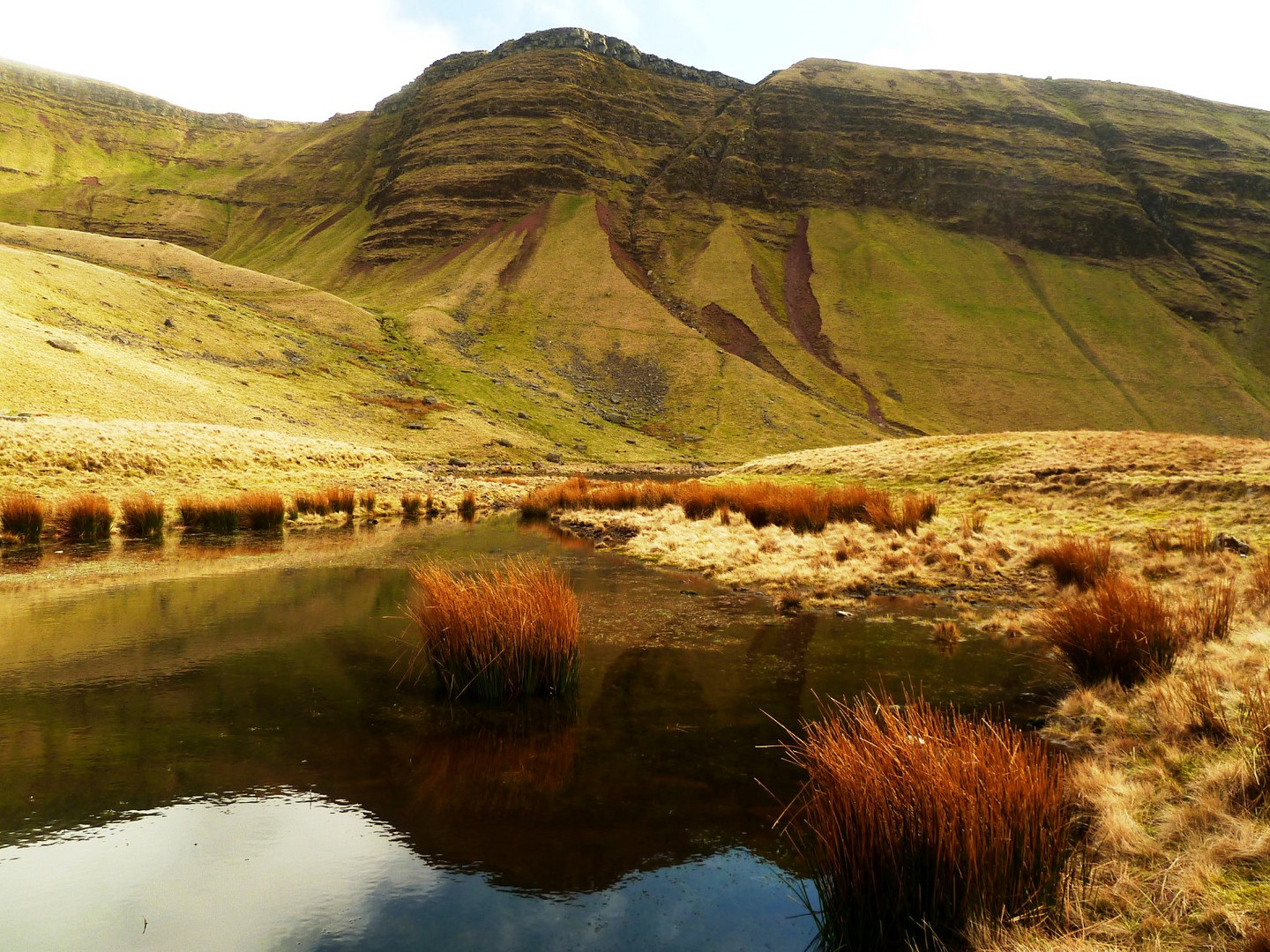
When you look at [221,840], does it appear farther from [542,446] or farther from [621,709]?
[542,446]

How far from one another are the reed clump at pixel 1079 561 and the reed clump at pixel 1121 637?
502cm

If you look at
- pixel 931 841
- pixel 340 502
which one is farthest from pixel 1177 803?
pixel 340 502

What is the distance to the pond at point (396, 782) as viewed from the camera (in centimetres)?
446

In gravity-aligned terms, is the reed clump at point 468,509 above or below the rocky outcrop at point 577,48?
below

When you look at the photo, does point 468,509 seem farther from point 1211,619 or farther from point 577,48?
point 577,48

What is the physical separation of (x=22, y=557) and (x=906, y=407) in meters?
102

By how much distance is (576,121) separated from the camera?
152 m

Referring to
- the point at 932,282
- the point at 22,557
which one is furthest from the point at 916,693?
the point at 932,282

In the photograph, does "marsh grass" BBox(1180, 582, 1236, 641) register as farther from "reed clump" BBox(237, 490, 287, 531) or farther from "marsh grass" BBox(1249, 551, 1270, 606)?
"reed clump" BBox(237, 490, 287, 531)

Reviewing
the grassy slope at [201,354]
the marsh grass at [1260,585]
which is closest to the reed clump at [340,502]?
the grassy slope at [201,354]

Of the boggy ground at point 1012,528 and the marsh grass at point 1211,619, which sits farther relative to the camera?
the boggy ground at point 1012,528

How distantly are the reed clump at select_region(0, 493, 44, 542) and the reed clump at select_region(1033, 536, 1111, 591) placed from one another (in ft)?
88.8

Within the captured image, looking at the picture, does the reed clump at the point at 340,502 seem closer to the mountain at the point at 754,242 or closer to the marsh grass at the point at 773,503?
the marsh grass at the point at 773,503

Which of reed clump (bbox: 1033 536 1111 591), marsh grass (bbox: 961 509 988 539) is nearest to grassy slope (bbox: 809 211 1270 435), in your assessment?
marsh grass (bbox: 961 509 988 539)
